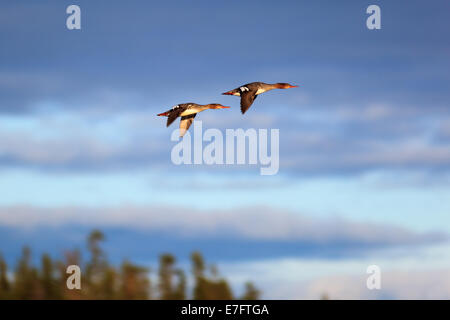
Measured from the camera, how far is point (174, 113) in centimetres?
5944

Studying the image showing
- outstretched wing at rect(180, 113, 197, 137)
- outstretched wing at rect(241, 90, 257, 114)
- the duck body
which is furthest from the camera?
outstretched wing at rect(180, 113, 197, 137)

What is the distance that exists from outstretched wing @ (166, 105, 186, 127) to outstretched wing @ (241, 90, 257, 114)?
4937mm

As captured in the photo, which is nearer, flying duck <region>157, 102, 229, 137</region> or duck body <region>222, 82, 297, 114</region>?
duck body <region>222, 82, 297, 114</region>

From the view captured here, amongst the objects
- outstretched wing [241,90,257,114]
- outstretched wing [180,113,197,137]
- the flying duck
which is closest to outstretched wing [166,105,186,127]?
the flying duck

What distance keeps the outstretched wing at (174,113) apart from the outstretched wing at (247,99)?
16.2ft

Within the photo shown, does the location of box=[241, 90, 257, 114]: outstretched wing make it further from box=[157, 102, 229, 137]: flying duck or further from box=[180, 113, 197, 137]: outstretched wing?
box=[180, 113, 197, 137]: outstretched wing

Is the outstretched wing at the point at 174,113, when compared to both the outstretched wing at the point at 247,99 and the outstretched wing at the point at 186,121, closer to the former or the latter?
the outstretched wing at the point at 186,121

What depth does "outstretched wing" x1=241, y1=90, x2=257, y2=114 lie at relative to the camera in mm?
54625

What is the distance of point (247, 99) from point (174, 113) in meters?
6.02

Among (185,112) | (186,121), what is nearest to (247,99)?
(185,112)

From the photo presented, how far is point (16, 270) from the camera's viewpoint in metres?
120

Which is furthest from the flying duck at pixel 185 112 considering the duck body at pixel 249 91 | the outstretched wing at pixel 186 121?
the duck body at pixel 249 91
